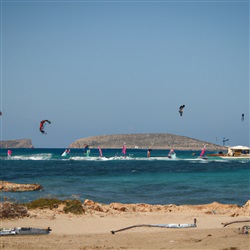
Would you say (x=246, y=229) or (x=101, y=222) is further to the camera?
(x=101, y=222)

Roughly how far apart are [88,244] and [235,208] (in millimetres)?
9287

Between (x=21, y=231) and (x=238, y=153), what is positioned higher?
(x=21, y=231)

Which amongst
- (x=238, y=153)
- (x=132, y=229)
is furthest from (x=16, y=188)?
(x=238, y=153)

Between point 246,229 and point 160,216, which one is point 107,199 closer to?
point 160,216

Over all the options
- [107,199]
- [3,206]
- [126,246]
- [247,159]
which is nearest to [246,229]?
[126,246]

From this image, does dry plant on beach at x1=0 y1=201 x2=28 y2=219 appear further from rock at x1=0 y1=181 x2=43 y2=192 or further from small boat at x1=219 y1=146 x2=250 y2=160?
small boat at x1=219 y1=146 x2=250 y2=160

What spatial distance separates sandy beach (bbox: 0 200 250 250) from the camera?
448 inches

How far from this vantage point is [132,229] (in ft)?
46.2

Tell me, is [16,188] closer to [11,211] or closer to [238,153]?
[11,211]

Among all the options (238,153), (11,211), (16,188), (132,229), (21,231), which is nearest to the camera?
(21,231)

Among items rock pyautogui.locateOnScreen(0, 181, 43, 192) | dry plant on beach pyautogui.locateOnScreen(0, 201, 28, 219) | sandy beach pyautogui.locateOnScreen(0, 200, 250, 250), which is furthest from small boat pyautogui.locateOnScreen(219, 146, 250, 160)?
dry plant on beach pyautogui.locateOnScreen(0, 201, 28, 219)

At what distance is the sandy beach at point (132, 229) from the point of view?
1138cm

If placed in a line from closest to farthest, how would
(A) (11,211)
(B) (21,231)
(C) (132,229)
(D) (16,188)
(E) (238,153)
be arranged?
(B) (21,231) < (C) (132,229) < (A) (11,211) < (D) (16,188) < (E) (238,153)

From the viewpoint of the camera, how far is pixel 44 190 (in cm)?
2712
